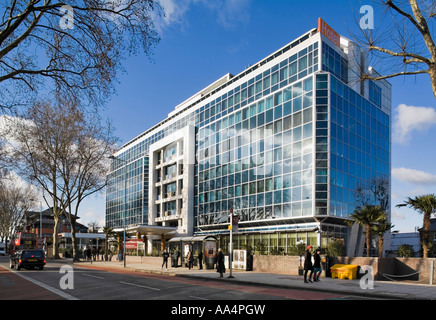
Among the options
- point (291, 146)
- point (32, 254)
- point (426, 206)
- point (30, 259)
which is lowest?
point (30, 259)

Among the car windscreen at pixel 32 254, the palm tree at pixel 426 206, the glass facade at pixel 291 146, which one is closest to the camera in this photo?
the palm tree at pixel 426 206

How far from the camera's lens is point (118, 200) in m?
82.4

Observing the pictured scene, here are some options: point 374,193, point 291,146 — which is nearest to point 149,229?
point 291,146

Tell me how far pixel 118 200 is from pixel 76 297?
229ft

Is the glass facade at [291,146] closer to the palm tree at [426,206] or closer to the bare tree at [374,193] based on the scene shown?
the bare tree at [374,193]

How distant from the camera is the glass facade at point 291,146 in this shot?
130 ft

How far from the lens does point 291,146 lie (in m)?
41.9

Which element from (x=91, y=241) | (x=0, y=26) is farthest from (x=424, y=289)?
(x=91, y=241)

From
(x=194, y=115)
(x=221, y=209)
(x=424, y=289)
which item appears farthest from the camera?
(x=194, y=115)

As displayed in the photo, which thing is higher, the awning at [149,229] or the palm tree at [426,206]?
the palm tree at [426,206]

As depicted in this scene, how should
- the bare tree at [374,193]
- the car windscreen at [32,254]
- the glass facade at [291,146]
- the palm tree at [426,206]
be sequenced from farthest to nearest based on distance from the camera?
1. the bare tree at [374,193]
2. the glass facade at [291,146]
3. the car windscreen at [32,254]
4. the palm tree at [426,206]

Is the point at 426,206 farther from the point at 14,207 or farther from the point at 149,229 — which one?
the point at 14,207

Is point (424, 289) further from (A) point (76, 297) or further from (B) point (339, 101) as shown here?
(B) point (339, 101)

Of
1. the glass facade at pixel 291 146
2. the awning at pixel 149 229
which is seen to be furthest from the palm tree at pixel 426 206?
the awning at pixel 149 229
